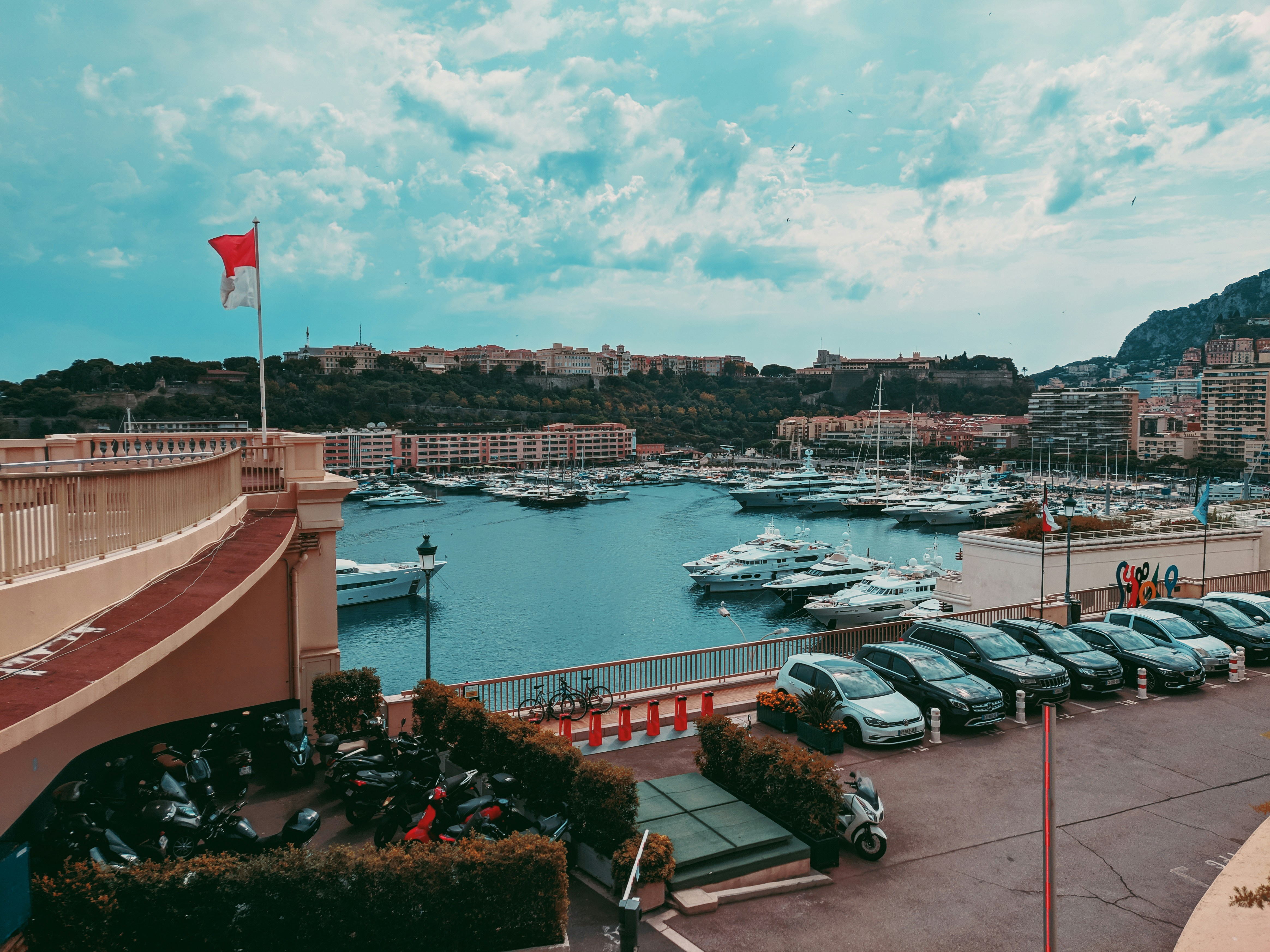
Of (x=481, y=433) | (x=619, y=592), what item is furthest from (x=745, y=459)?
(x=619, y=592)

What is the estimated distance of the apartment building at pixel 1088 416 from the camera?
168375mm

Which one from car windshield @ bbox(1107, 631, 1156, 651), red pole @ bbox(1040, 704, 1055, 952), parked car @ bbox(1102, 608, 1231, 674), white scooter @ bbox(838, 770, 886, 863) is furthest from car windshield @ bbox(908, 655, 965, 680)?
red pole @ bbox(1040, 704, 1055, 952)

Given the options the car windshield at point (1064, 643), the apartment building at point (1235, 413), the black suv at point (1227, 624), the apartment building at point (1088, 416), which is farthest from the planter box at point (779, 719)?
the apartment building at point (1088, 416)

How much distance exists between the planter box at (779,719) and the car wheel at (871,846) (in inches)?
135

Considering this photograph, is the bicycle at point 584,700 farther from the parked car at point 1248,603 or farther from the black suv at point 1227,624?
the parked car at point 1248,603

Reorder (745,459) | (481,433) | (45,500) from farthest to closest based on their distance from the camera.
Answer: (745,459) → (481,433) → (45,500)

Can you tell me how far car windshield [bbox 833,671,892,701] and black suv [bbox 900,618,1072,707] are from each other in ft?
6.23

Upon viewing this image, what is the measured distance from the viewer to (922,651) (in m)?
13.1

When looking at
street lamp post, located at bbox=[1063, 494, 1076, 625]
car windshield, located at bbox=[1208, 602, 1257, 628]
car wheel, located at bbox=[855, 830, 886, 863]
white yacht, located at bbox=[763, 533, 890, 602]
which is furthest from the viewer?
white yacht, located at bbox=[763, 533, 890, 602]

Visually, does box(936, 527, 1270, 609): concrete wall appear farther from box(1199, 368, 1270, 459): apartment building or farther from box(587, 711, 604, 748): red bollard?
box(1199, 368, 1270, 459): apartment building

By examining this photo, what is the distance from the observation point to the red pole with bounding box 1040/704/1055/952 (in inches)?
194

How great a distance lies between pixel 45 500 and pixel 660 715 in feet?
30.6

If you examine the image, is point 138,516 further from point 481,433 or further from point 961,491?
point 481,433

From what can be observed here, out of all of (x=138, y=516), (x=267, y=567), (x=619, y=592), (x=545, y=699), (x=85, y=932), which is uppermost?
(x=138, y=516)
